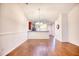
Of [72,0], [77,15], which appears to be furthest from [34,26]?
[72,0]

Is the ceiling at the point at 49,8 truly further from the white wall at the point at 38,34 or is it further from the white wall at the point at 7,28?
the white wall at the point at 38,34

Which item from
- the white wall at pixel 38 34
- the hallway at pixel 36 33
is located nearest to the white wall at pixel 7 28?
the hallway at pixel 36 33

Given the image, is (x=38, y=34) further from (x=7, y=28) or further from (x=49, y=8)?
(x=7, y=28)

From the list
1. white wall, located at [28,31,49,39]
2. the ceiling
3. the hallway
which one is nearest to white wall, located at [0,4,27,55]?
the hallway

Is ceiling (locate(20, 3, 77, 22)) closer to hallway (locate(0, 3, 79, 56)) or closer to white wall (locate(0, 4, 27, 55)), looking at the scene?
hallway (locate(0, 3, 79, 56))

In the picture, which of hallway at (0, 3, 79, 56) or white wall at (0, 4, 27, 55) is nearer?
white wall at (0, 4, 27, 55)

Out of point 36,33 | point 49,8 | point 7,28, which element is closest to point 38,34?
point 36,33

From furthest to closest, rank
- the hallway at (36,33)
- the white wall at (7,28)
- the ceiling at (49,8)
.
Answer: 1. the ceiling at (49,8)
2. the hallway at (36,33)
3. the white wall at (7,28)

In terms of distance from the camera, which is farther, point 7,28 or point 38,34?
point 38,34

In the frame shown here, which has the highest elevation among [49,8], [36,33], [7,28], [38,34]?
[49,8]

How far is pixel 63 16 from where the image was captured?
8.52m

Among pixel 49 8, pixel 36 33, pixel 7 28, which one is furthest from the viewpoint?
pixel 36 33

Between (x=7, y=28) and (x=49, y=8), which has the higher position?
(x=49, y=8)

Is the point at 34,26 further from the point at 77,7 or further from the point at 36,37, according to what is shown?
the point at 77,7
